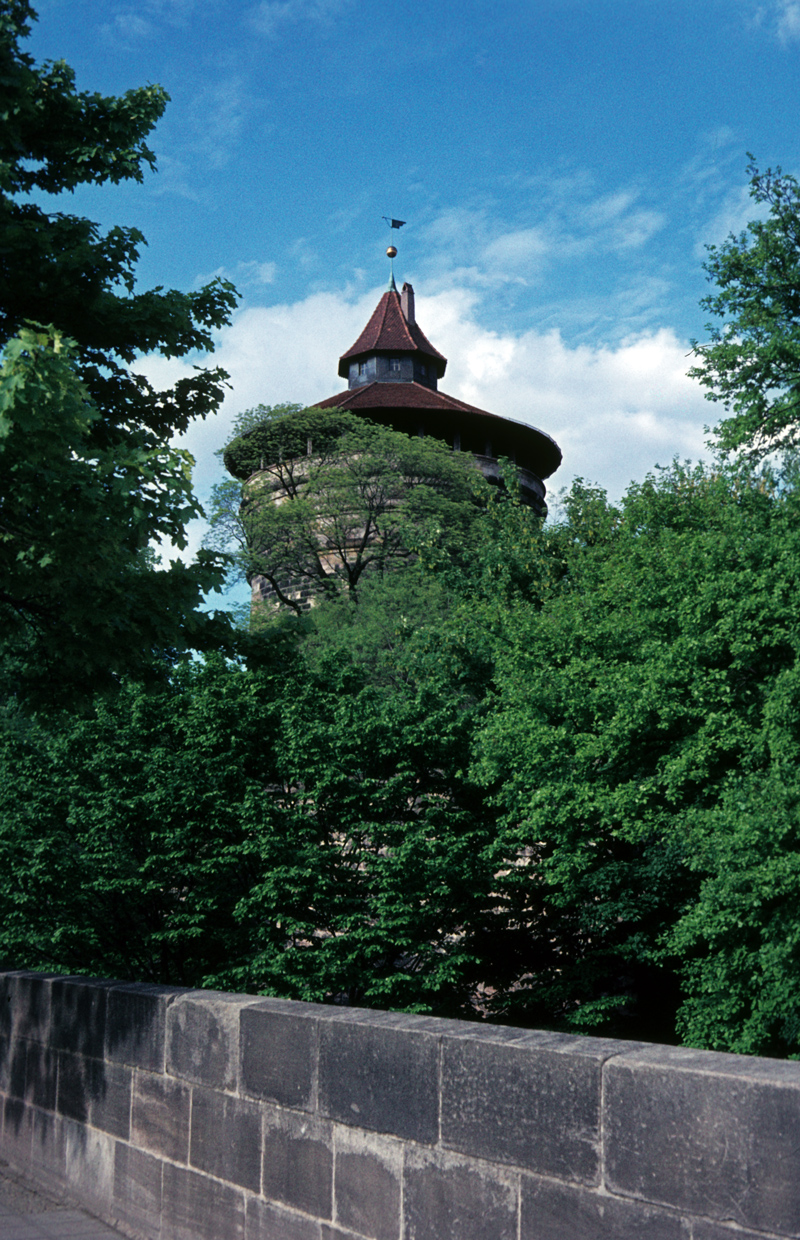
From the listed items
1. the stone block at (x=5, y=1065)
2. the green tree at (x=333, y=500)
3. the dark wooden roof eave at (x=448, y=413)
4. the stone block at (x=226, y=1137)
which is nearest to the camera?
the stone block at (x=226, y=1137)

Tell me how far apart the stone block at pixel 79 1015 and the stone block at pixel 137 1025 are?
0.09 m

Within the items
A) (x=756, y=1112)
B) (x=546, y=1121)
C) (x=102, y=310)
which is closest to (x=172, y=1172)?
(x=546, y=1121)

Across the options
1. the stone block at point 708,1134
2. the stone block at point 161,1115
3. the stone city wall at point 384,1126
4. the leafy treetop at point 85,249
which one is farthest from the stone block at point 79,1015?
the leafy treetop at point 85,249

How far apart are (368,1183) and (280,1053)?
0.56 meters

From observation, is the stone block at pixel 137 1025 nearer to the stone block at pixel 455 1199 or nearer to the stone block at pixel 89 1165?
the stone block at pixel 89 1165

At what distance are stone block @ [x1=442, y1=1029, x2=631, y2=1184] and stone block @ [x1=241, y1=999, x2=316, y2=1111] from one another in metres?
0.66

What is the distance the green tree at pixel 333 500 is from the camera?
Answer: 3797 cm

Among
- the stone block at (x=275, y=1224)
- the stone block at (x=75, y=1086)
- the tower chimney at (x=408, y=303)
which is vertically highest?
the tower chimney at (x=408, y=303)

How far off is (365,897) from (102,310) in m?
7.70

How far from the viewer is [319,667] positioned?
15.2m

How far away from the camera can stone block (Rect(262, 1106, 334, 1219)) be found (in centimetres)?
348

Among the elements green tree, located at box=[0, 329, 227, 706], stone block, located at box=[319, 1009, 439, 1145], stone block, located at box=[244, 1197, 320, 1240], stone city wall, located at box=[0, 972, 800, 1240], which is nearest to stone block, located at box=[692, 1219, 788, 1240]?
stone city wall, located at box=[0, 972, 800, 1240]

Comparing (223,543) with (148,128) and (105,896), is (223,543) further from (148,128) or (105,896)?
(148,128)

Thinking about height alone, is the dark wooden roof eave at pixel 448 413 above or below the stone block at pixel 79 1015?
above
